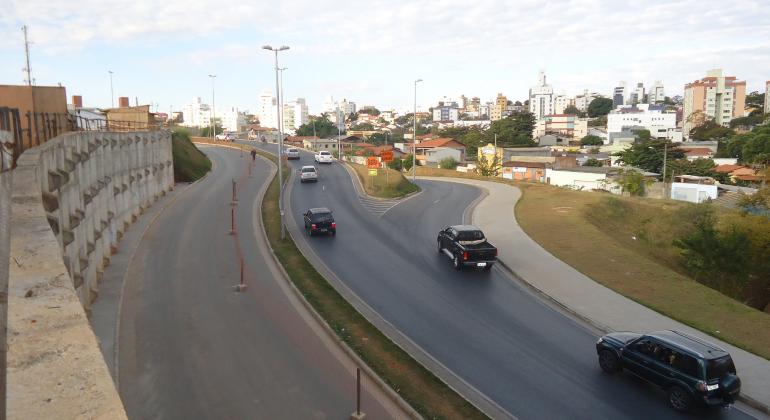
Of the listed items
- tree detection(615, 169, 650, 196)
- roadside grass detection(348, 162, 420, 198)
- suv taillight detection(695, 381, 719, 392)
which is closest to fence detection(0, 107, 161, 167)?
suv taillight detection(695, 381, 719, 392)

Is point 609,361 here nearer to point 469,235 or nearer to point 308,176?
point 469,235

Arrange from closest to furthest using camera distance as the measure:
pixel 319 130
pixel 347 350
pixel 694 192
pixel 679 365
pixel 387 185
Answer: pixel 679 365 → pixel 347 350 → pixel 387 185 → pixel 694 192 → pixel 319 130

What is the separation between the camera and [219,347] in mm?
15211

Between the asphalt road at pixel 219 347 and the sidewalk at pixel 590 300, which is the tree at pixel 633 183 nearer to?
the sidewalk at pixel 590 300

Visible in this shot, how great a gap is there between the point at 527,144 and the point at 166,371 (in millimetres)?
97272

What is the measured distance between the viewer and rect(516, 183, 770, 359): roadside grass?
696 inches

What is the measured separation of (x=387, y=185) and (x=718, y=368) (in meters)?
33.0

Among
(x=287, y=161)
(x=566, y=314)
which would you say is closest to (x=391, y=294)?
(x=566, y=314)

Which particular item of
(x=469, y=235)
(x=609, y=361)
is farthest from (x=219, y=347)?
(x=469, y=235)

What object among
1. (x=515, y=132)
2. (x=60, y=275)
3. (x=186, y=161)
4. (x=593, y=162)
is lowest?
(x=593, y=162)

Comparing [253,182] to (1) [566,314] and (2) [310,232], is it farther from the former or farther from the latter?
(1) [566,314]

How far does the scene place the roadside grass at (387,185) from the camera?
139ft

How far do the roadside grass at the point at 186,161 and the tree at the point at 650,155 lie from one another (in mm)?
50332

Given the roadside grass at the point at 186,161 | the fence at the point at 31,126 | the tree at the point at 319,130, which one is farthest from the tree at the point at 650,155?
the tree at the point at 319,130
